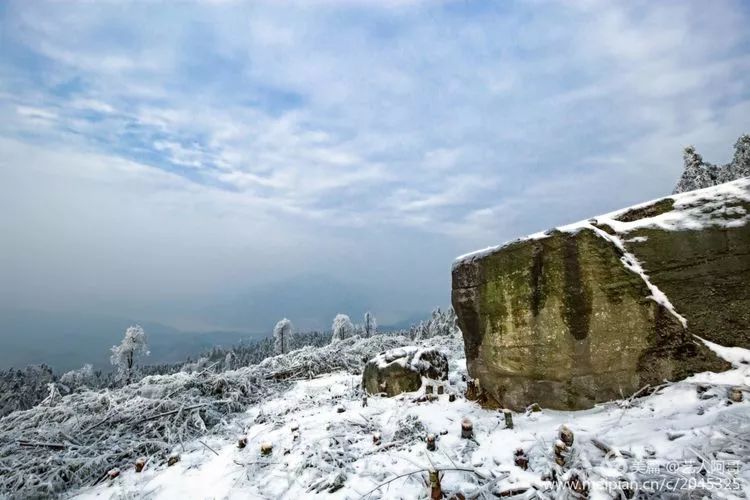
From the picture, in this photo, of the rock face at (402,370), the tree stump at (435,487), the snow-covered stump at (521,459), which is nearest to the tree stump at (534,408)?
the snow-covered stump at (521,459)

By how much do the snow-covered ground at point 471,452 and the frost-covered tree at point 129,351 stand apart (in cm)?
3246

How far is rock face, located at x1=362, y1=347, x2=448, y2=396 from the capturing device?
800cm

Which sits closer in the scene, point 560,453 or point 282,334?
point 560,453

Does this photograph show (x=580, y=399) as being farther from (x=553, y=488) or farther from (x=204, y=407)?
(x=204, y=407)

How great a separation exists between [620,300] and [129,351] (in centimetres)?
3919

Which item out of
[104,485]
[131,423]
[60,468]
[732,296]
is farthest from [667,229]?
[131,423]

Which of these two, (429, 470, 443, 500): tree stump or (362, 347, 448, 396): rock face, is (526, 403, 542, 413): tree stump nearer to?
(429, 470, 443, 500): tree stump

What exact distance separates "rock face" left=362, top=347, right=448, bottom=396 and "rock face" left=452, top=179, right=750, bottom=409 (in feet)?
6.62

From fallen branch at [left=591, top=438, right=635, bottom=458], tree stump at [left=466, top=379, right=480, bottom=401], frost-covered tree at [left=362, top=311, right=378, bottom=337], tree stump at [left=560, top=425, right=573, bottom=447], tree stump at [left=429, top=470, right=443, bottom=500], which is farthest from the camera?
frost-covered tree at [left=362, top=311, right=378, bottom=337]

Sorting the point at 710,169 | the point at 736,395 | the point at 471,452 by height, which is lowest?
the point at 471,452

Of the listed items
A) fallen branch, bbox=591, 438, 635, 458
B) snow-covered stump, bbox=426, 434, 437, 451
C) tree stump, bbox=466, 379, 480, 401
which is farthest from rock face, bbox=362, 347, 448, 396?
fallen branch, bbox=591, 438, 635, 458

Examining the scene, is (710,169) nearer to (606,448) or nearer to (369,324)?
(606,448)

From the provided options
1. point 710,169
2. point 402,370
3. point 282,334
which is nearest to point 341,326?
point 282,334

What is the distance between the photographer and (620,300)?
5.24 metres
